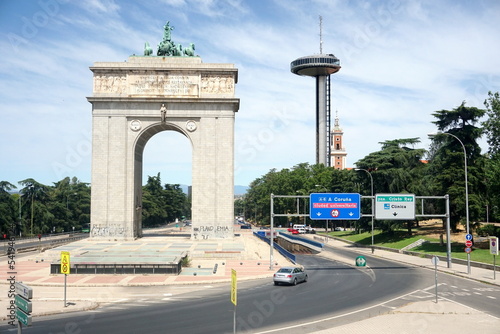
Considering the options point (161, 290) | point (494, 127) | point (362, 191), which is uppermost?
point (494, 127)

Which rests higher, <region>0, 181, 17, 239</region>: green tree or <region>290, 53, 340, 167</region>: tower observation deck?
<region>290, 53, 340, 167</region>: tower observation deck

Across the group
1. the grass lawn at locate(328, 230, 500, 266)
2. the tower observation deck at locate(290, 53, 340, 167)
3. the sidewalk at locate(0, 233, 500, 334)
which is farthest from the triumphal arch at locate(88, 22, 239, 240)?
the tower observation deck at locate(290, 53, 340, 167)

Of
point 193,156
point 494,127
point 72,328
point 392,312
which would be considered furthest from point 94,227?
point 494,127

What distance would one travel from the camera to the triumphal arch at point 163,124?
5941 centimetres

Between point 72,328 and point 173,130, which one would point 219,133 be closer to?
point 173,130

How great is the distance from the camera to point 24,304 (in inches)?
473

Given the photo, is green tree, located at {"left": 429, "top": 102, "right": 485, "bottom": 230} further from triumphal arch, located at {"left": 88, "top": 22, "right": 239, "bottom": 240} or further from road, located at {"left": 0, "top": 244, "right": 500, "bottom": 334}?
triumphal arch, located at {"left": 88, "top": 22, "right": 239, "bottom": 240}

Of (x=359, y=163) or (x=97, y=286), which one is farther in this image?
(x=359, y=163)

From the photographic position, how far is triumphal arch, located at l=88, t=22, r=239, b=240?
59406 millimetres

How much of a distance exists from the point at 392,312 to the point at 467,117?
39.2 m

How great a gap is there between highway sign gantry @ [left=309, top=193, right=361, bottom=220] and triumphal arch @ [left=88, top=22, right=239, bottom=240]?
19527 millimetres

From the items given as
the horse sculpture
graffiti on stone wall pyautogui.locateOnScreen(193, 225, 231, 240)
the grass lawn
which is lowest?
the grass lawn

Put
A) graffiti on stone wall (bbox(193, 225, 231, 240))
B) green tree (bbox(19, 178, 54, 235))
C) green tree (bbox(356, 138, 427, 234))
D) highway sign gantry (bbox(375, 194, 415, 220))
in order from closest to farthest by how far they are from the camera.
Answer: highway sign gantry (bbox(375, 194, 415, 220)) → graffiti on stone wall (bbox(193, 225, 231, 240)) → green tree (bbox(356, 138, 427, 234)) → green tree (bbox(19, 178, 54, 235))

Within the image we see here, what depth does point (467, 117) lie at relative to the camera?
54.8 metres
